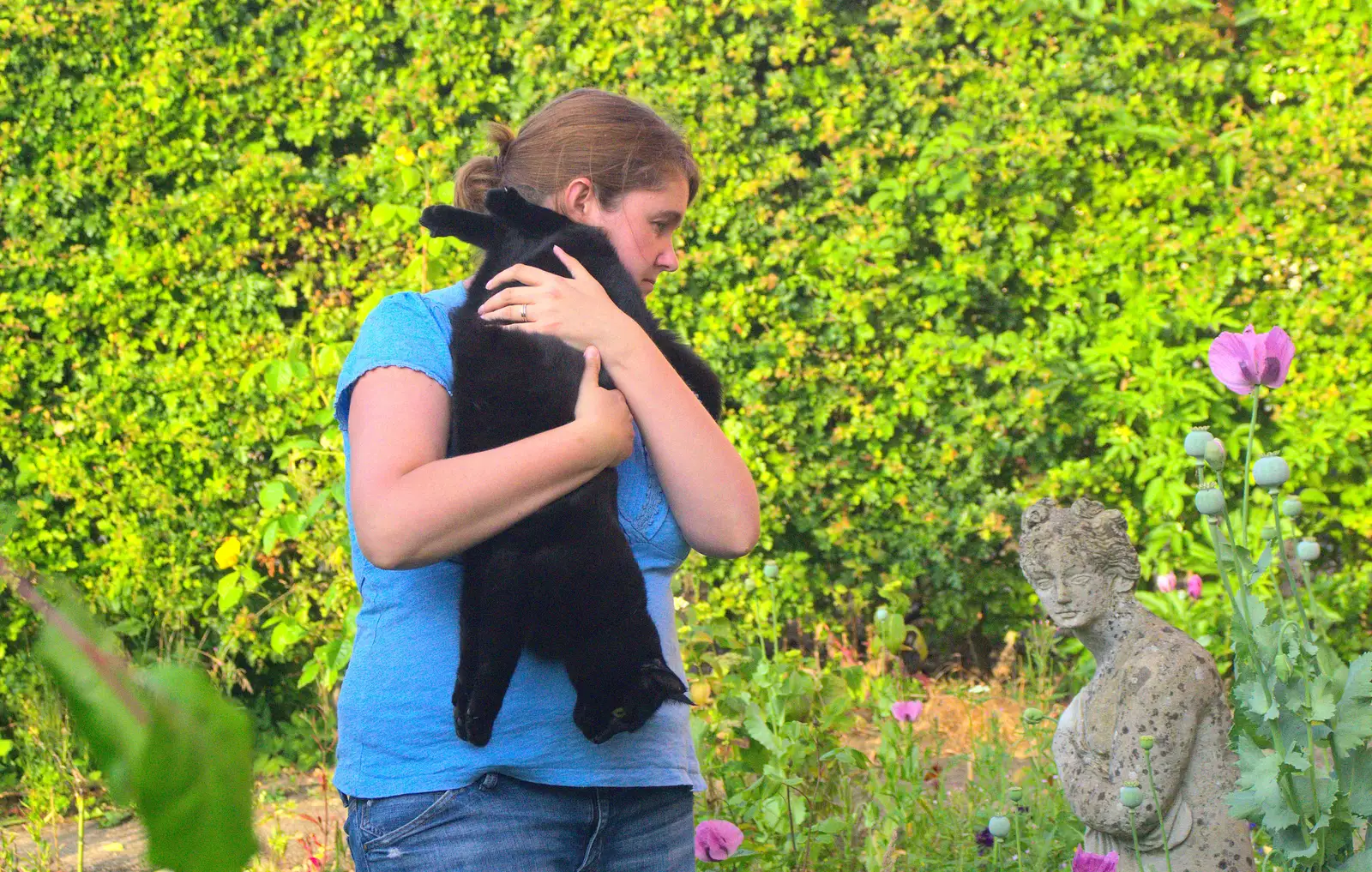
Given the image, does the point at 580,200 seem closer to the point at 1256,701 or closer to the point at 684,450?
the point at 684,450

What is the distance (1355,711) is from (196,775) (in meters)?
1.97

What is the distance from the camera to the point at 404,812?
1472mm

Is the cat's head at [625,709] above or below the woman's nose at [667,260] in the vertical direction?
below

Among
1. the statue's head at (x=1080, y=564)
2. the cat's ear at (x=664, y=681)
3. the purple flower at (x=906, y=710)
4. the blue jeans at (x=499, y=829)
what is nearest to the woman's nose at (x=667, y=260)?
the cat's ear at (x=664, y=681)

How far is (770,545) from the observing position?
4.78 m

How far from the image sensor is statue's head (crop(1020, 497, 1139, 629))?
7.80ft

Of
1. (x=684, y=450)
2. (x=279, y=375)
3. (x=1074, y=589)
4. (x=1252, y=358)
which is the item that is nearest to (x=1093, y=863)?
A: (x=1074, y=589)

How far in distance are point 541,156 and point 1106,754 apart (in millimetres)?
1488

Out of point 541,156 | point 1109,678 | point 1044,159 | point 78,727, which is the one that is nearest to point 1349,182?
point 1044,159

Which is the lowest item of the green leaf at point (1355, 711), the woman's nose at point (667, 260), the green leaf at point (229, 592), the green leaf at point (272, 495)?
the green leaf at point (1355, 711)

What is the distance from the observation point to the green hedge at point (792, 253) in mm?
4609

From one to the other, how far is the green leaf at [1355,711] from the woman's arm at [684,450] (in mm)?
974

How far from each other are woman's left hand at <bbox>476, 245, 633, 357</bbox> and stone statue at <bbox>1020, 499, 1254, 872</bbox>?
1192 millimetres

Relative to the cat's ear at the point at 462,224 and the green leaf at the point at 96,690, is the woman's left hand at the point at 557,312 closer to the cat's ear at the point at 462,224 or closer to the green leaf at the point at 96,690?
the cat's ear at the point at 462,224
